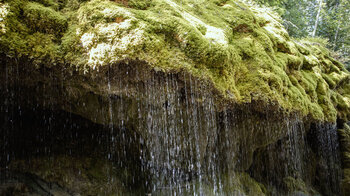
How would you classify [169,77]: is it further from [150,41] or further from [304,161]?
[304,161]

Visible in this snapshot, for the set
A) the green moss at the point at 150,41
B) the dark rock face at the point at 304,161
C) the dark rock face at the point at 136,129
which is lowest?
the dark rock face at the point at 304,161

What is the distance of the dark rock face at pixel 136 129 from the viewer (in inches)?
150

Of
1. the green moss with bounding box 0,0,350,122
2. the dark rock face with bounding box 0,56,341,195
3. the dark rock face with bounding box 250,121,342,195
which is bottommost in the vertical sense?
the dark rock face with bounding box 250,121,342,195

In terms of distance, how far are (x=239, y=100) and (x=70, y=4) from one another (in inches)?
127

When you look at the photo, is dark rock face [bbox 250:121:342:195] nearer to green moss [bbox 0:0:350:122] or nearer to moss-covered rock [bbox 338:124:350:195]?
moss-covered rock [bbox 338:124:350:195]

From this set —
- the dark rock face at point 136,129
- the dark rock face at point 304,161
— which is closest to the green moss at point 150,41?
the dark rock face at point 136,129

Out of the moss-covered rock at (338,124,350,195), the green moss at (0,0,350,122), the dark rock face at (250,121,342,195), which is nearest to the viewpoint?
Result: the green moss at (0,0,350,122)

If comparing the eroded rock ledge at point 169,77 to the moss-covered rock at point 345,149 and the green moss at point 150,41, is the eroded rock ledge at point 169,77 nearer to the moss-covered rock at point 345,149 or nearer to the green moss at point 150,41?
the green moss at point 150,41

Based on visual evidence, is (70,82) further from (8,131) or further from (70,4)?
(8,131)

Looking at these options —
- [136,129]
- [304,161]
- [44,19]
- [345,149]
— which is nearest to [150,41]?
[44,19]

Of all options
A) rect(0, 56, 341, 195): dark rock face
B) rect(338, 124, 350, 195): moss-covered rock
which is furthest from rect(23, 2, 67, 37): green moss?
rect(338, 124, 350, 195): moss-covered rock

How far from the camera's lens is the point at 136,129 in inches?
204

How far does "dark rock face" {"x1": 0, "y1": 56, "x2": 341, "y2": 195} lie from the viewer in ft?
12.5

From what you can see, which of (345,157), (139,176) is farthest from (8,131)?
(345,157)
